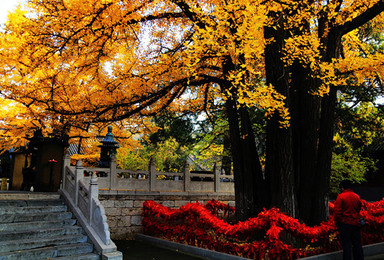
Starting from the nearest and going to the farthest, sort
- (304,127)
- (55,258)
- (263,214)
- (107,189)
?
(55,258) < (263,214) < (304,127) < (107,189)

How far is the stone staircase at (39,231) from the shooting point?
7141 millimetres

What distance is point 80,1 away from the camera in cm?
822

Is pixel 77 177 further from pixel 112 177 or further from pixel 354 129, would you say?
pixel 354 129

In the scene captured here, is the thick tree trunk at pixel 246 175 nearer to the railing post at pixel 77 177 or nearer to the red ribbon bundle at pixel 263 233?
the red ribbon bundle at pixel 263 233

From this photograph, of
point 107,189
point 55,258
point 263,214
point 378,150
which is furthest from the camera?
point 378,150

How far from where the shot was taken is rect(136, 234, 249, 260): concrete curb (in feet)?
27.0

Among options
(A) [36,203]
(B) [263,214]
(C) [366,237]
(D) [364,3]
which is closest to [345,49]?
(D) [364,3]

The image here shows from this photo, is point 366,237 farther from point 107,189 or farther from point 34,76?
point 34,76

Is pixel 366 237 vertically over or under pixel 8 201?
under

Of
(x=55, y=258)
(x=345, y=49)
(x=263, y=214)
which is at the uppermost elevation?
(x=345, y=49)

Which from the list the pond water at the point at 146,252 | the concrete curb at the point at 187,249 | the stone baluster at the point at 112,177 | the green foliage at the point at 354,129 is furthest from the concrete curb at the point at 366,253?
the stone baluster at the point at 112,177

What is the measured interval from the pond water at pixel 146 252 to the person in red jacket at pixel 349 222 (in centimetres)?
371

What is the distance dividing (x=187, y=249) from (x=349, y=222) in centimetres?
461

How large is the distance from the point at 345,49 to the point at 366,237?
793cm
